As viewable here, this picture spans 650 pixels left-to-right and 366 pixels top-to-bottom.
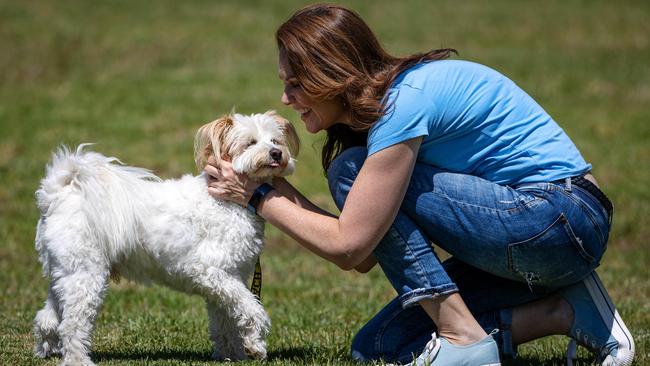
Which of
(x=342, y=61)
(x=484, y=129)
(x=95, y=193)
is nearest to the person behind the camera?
(x=342, y=61)

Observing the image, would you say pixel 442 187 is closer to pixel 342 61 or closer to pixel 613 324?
pixel 342 61

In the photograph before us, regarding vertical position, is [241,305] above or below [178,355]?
above

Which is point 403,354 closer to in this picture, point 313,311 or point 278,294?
point 313,311

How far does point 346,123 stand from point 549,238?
1.10 metres

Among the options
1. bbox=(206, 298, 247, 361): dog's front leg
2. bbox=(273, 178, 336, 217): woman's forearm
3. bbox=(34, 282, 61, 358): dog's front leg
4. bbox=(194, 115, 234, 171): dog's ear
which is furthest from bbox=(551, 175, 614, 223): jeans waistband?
bbox=(34, 282, 61, 358): dog's front leg

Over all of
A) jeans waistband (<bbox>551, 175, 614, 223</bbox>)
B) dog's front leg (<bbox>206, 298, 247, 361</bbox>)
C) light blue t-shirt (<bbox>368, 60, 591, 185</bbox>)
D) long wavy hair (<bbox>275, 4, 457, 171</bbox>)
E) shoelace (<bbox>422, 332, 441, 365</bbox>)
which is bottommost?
dog's front leg (<bbox>206, 298, 247, 361</bbox>)

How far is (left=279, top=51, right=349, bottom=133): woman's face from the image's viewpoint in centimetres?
411

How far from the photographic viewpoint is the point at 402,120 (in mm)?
3816

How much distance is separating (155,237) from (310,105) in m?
1.08

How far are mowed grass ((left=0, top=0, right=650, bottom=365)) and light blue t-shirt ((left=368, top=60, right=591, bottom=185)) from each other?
3.18ft

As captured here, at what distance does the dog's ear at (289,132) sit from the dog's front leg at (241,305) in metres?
0.81

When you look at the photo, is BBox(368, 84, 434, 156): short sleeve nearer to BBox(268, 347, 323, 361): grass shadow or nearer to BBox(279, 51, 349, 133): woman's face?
BBox(279, 51, 349, 133): woman's face

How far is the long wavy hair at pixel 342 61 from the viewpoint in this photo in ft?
12.9

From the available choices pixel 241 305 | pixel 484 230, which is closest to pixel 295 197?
pixel 241 305
